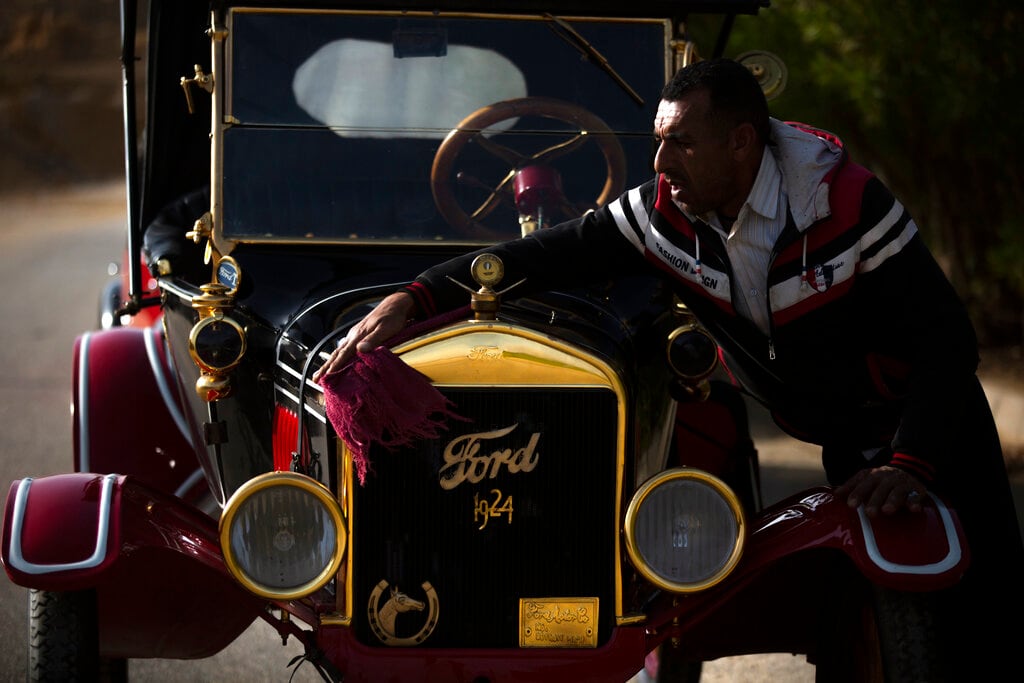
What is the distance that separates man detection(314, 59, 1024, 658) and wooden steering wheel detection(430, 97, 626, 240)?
2.14 feet

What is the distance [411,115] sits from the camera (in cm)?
430

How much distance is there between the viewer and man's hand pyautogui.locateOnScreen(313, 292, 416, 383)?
3232mm

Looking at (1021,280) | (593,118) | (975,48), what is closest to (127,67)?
(593,118)

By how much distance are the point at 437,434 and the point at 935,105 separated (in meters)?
5.77

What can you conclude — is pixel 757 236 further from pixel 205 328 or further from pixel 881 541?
pixel 205 328

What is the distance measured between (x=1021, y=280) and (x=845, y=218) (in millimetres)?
5274

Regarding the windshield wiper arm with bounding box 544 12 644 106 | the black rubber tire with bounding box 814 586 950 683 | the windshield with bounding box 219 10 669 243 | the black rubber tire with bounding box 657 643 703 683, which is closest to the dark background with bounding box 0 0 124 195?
the windshield with bounding box 219 10 669 243

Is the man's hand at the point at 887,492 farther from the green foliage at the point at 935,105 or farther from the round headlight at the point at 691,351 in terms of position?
the green foliage at the point at 935,105

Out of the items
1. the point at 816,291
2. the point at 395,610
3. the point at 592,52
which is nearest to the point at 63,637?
the point at 395,610

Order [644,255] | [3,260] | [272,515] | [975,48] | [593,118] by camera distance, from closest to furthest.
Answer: [272,515] → [644,255] → [593,118] → [975,48] → [3,260]

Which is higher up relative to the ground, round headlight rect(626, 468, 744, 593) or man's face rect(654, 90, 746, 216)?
man's face rect(654, 90, 746, 216)

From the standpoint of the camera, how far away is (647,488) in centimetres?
313

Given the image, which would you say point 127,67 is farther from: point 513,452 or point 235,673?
point 513,452

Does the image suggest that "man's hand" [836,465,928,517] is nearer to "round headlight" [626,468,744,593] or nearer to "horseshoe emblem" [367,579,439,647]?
"round headlight" [626,468,744,593]
